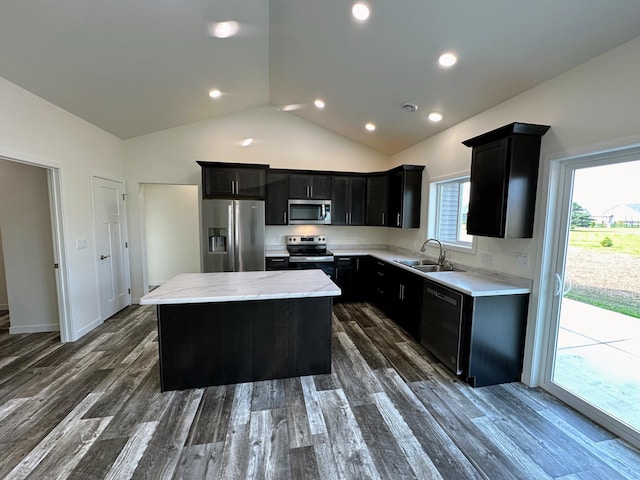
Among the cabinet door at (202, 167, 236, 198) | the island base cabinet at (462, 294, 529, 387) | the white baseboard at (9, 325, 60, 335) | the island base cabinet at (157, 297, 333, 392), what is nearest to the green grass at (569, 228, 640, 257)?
the island base cabinet at (462, 294, 529, 387)

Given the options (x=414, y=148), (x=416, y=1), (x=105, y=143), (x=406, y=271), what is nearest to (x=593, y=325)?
(x=406, y=271)

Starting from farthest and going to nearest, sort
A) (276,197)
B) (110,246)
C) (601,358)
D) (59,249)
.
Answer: (276,197)
(110,246)
(59,249)
(601,358)

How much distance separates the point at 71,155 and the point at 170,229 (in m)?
2.47

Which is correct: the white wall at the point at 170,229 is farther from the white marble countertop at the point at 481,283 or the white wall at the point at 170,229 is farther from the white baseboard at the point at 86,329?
the white marble countertop at the point at 481,283

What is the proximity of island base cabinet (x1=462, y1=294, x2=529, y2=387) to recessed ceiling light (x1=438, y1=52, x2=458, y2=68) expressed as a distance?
84.8 inches

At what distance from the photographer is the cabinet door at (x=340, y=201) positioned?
4.85m

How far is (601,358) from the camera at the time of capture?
220 cm

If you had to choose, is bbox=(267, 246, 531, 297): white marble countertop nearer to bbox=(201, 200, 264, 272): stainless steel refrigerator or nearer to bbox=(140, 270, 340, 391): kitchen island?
bbox=(140, 270, 340, 391): kitchen island

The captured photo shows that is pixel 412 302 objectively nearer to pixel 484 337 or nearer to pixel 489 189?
pixel 484 337

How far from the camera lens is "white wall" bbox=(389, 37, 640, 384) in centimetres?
183

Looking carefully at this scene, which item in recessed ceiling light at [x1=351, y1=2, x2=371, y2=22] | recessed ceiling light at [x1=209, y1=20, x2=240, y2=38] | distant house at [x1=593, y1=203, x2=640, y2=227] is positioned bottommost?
distant house at [x1=593, y1=203, x2=640, y2=227]

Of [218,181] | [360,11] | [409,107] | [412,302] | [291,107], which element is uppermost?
[291,107]

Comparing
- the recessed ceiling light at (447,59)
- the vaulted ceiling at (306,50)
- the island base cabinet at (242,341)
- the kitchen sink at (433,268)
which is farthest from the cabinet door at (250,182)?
the recessed ceiling light at (447,59)

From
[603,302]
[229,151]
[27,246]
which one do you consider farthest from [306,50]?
[27,246]
